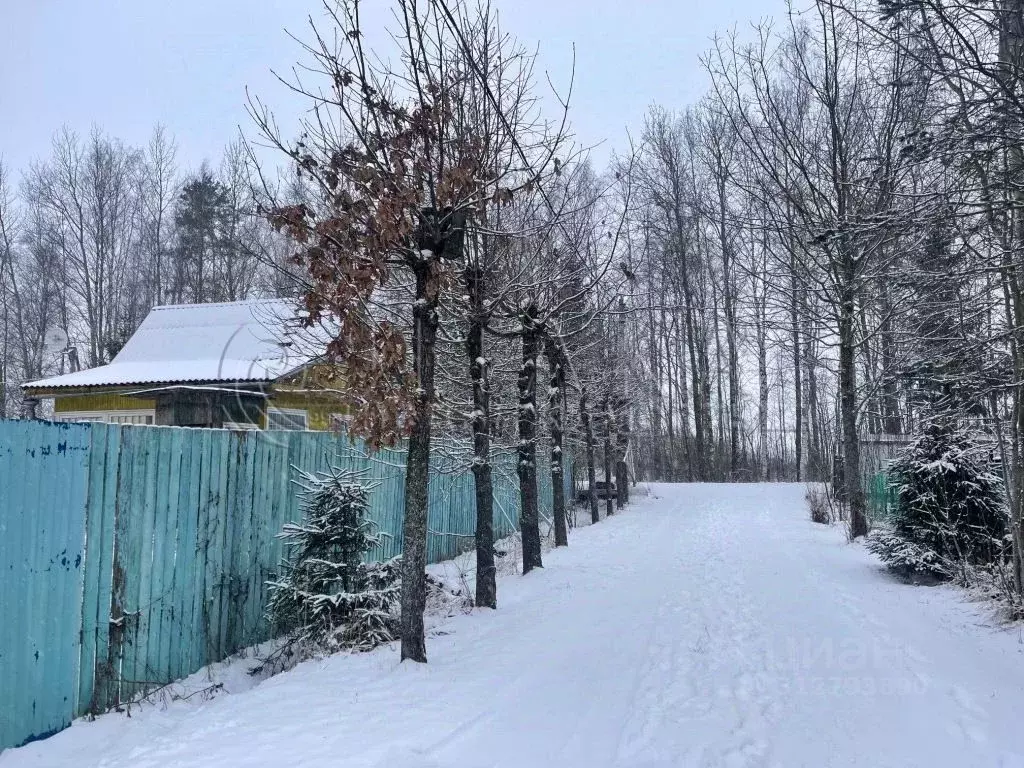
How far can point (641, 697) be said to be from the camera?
5.23 m

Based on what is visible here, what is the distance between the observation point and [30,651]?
4484 mm

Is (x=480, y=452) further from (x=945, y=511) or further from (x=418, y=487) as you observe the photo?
(x=945, y=511)

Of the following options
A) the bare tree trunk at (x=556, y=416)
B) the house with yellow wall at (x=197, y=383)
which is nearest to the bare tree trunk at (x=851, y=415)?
the bare tree trunk at (x=556, y=416)

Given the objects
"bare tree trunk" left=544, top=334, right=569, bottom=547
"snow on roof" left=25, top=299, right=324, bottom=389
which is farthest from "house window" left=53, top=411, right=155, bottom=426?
"bare tree trunk" left=544, top=334, right=569, bottom=547

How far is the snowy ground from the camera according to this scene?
4.17 metres

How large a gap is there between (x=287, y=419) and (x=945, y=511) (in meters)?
10.4

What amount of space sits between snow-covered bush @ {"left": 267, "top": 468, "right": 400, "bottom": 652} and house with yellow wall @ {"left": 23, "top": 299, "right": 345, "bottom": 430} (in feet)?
17.4

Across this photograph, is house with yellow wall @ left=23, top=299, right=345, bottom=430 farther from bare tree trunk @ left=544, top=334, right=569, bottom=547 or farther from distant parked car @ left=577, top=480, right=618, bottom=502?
distant parked car @ left=577, top=480, right=618, bottom=502

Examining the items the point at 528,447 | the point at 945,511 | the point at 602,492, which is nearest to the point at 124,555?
the point at 528,447

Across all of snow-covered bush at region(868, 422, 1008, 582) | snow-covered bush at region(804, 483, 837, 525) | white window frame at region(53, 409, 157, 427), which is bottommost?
snow-covered bush at region(804, 483, 837, 525)

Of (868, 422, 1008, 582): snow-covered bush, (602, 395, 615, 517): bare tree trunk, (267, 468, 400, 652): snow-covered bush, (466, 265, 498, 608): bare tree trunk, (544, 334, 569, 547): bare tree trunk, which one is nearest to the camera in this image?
(267, 468, 400, 652): snow-covered bush

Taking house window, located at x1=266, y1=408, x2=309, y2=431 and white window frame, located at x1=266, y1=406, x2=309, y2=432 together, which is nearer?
white window frame, located at x1=266, y1=406, x2=309, y2=432

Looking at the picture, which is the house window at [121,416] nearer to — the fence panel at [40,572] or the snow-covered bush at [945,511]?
the fence panel at [40,572]

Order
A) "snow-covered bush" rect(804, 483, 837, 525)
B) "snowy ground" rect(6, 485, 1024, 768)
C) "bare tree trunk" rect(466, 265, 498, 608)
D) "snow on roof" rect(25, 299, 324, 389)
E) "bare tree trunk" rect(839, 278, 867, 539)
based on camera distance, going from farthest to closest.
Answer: "snow-covered bush" rect(804, 483, 837, 525) < "bare tree trunk" rect(839, 278, 867, 539) < "snow on roof" rect(25, 299, 324, 389) < "bare tree trunk" rect(466, 265, 498, 608) < "snowy ground" rect(6, 485, 1024, 768)
